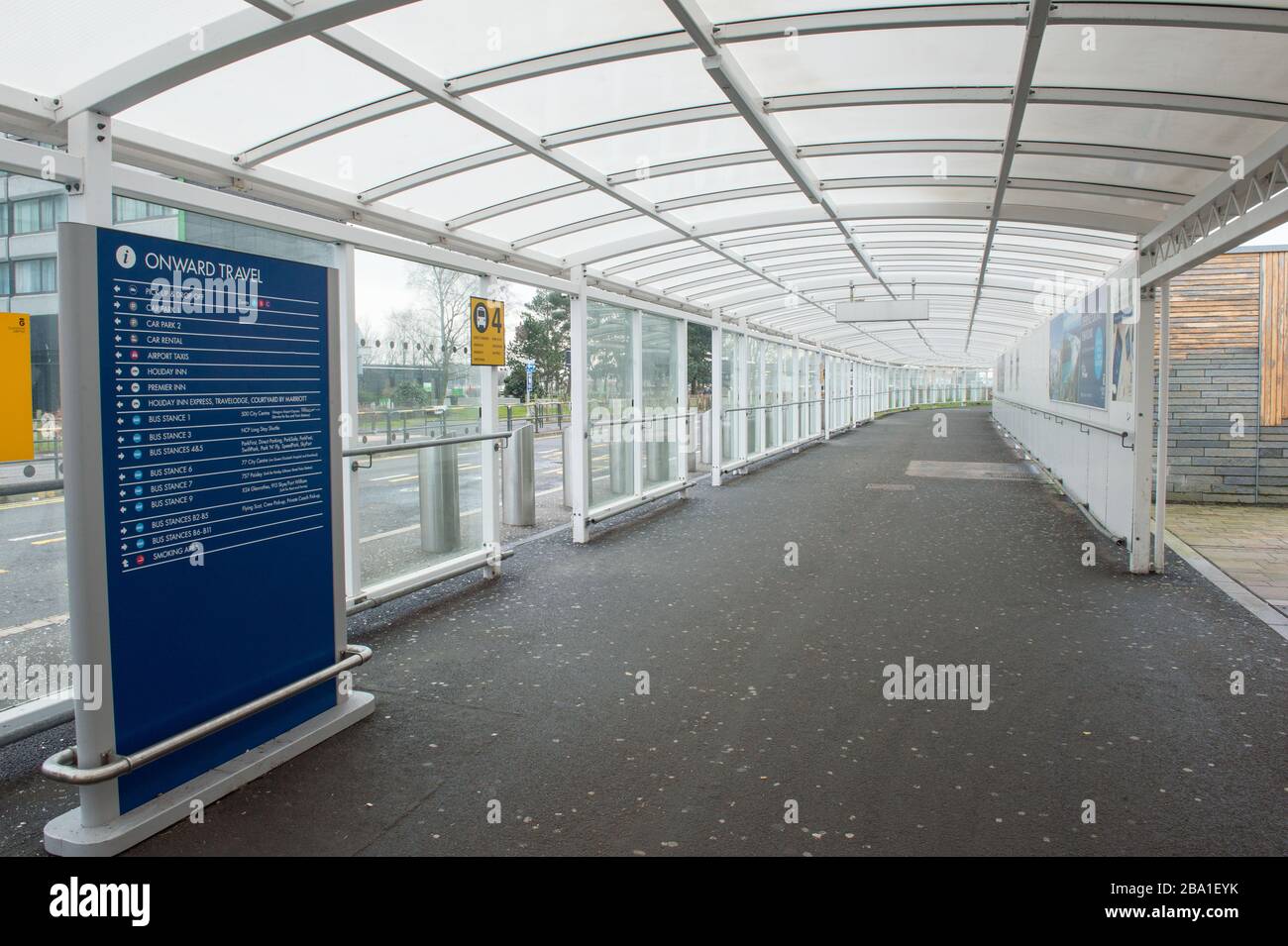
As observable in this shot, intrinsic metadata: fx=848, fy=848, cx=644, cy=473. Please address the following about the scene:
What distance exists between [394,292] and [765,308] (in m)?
10.7

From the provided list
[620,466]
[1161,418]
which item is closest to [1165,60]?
[1161,418]

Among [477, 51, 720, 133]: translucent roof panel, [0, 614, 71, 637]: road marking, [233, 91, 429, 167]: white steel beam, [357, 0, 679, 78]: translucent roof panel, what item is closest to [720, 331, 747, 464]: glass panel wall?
[477, 51, 720, 133]: translucent roof panel

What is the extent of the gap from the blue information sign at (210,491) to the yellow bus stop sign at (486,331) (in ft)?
9.45

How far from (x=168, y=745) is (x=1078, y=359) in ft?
39.9

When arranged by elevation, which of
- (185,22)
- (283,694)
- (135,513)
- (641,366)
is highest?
(185,22)

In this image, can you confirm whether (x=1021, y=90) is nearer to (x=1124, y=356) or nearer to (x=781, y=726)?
(x=781, y=726)

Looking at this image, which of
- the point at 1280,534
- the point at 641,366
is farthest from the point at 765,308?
the point at 1280,534

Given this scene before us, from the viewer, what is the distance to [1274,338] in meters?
11.6

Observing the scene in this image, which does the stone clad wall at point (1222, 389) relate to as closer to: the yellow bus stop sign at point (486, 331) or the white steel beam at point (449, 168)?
the yellow bus stop sign at point (486, 331)

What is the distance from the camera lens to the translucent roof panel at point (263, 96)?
4.47 meters

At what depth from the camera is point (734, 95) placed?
5.25 meters

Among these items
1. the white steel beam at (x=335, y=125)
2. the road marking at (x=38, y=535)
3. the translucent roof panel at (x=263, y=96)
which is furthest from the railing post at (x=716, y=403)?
the road marking at (x=38, y=535)

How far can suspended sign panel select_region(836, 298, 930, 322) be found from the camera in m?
15.5
